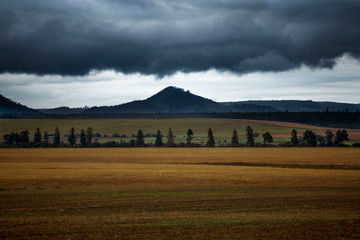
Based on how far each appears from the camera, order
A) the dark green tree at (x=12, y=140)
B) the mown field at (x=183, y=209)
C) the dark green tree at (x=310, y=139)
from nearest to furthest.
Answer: the mown field at (x=183, y=209), the dark green tree at (x=310, y=139), the dark green tree at (x=12, y=140)

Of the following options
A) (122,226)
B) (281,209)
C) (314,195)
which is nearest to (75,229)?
(122,226)

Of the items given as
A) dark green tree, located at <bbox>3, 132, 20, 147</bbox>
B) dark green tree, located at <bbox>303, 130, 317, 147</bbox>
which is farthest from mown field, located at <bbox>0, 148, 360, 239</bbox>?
dark green tree, located at <bbox>3, 132, 20, 147</bbox>

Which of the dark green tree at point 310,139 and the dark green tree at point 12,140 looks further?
the dark green tree at point 12,140

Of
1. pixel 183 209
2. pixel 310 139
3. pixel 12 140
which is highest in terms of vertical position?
pixel 310 139

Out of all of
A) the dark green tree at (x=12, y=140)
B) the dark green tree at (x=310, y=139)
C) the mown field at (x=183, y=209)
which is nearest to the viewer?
the mown field at (x=183, y=209)

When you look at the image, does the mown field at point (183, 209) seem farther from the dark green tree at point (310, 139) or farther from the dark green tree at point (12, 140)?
the dark green tree at point (12, 140)

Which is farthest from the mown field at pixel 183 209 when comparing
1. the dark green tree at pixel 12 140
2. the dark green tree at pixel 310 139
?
the dark green tree at pixel 12 140

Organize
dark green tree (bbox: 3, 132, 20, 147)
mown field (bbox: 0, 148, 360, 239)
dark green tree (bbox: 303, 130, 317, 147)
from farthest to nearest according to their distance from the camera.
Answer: dark green tree (bbox: 3, 132, 20, 147)
dark green tree (bbox: 303, 130, 317, 147)
mown field (bbox: 0, 148, 360, 239)

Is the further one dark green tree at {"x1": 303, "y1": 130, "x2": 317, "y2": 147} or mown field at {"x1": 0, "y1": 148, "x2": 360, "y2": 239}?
dark green tree at {"x1": 303, "y1": 130, "x2": 317, "y2": 147}

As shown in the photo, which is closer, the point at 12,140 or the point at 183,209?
the point at 183,209

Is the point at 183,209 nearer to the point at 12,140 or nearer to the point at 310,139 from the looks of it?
the point at 310,139

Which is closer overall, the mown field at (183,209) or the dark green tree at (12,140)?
the mown field at (183,209)

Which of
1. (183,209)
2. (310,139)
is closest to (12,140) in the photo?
(310,139)

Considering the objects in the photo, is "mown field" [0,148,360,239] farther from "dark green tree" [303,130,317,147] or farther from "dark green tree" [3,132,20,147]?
"dark green tree" [3,132,20,147]
